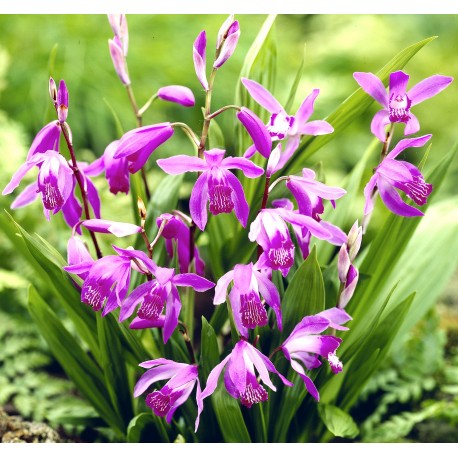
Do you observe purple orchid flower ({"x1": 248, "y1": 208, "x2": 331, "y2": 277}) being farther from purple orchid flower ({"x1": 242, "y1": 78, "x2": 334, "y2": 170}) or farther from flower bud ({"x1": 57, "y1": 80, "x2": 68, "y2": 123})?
flower bud ({"x1": 57, "y1": 80, "x2": 68, "y2": 123})

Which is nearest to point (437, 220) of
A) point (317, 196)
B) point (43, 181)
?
point (317, 196)

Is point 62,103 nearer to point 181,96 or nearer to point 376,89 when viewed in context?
point 181,96

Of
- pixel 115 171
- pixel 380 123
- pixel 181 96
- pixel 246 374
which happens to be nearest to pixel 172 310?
pixel 246 374

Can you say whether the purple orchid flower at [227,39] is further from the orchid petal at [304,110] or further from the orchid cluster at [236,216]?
the orchid petal at [304,110]

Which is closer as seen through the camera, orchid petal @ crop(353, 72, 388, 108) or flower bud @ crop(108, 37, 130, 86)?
orchid petal @ crop(353, 72, 388, 108)

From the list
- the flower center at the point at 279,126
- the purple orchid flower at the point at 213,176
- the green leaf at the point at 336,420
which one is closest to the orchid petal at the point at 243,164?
the purple orchid flower at the point at 213,176

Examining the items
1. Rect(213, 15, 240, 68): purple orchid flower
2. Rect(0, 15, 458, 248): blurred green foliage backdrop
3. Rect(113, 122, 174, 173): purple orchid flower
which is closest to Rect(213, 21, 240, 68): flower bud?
Rect(213, 15, 240, 68): purple orchid flower
